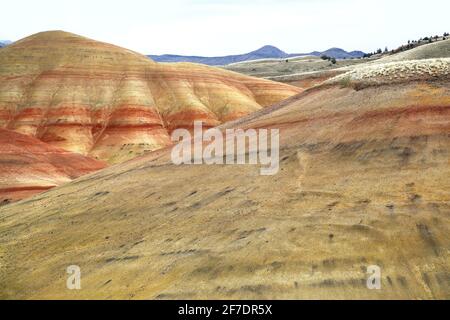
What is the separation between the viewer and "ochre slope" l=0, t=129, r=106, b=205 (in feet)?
141

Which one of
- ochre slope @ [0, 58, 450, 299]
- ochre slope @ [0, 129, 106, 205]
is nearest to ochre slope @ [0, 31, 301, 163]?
ochre slope @ [0, 129, 106, 205]

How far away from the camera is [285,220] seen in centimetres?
1700

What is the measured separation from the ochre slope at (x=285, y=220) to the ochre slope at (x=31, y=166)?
15697 millimetres

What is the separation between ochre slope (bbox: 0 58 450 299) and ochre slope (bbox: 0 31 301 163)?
4041 cm

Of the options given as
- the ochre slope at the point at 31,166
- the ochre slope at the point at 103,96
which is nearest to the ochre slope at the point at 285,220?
the ochre slope at the point at 31,166

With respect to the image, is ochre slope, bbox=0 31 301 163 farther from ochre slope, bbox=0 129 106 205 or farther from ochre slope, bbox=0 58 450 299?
ochre slope, bbox=0 58 450 299

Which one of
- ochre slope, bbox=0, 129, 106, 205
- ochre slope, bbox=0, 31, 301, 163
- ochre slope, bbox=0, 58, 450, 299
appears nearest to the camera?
ochre slope, bbox=0, 58, 450, 299

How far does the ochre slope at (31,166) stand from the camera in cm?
4297

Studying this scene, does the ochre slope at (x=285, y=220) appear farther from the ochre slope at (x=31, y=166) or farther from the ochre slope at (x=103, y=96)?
the ochre slope at (x=103, y=96)

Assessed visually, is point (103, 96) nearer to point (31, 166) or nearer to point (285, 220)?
point (31, 166)

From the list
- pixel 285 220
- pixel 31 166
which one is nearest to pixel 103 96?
pixel 31 166

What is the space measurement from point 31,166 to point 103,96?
89.1 ft

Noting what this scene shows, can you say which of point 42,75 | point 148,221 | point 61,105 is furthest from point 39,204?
point 42,75

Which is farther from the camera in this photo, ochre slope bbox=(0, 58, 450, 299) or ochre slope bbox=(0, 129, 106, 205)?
ochre slope bbox=(0, 129, 106, 205)
